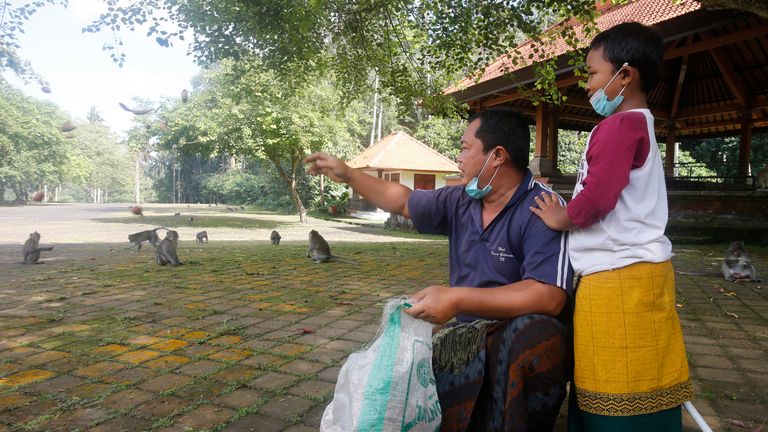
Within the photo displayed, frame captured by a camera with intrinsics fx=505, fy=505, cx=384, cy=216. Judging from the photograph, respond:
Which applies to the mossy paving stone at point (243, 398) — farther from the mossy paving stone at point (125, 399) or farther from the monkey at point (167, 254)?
the monkey at point (167, 254)

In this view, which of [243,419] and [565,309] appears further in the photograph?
[243,419]

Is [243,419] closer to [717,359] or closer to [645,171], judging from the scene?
[645,171]

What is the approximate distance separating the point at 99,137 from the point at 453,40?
89.2m

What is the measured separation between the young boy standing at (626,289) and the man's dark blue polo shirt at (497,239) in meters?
0.11

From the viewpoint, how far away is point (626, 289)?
1.68 metres

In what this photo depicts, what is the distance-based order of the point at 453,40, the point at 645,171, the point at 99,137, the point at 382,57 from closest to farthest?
1. the point at 645,171
2. the point at 453,40
3. the point at 382,57
4. the point at 99,137

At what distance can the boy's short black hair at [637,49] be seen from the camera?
5.89 feet

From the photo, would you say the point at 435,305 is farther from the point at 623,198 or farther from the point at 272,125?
the point at 272,125

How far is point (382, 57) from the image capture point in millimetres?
8945

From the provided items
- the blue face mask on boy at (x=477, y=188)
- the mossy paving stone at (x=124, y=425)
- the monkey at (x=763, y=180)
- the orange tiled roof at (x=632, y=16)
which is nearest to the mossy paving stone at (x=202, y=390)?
the mossy paving stone at (x=124, y=425)

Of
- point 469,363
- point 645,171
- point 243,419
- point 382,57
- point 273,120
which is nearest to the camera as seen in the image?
point 645,171

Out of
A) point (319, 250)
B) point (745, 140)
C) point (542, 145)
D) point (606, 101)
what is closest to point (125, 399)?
point (606, 101)

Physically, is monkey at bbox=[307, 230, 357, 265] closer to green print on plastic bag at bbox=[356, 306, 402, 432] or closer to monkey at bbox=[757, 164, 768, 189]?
green print on plastic bag at bbox=[356, 306, 402, 432]

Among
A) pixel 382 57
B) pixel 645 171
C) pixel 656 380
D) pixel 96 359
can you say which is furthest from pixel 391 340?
pixel 382 57
